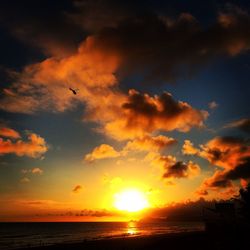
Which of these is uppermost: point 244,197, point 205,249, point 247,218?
point 244,197

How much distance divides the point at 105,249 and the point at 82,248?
264 inches

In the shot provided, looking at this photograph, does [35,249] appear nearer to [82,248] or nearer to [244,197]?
[82,248]

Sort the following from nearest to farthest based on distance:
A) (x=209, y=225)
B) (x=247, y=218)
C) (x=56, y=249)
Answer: (x=247, y=218) < (x=56, y=249) < (x=209, y=225)

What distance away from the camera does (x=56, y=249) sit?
56375mm

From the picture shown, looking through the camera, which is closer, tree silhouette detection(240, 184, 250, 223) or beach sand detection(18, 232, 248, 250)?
tree silhouette detection(240, 184, 250, 223)

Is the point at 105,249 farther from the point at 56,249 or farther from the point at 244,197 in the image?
the point at 244,197

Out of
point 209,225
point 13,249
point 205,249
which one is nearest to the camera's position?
point 205,249

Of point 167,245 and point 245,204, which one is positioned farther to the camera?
point 167,245

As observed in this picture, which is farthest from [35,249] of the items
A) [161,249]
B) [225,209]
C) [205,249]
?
[225,209]

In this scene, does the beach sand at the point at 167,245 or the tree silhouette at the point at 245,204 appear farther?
the beach sand at the point at 167,245

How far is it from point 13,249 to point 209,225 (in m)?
48.4

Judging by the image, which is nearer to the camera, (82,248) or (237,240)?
(237,240)

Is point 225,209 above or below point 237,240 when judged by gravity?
above

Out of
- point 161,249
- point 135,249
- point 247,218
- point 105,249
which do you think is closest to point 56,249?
point 105,249
